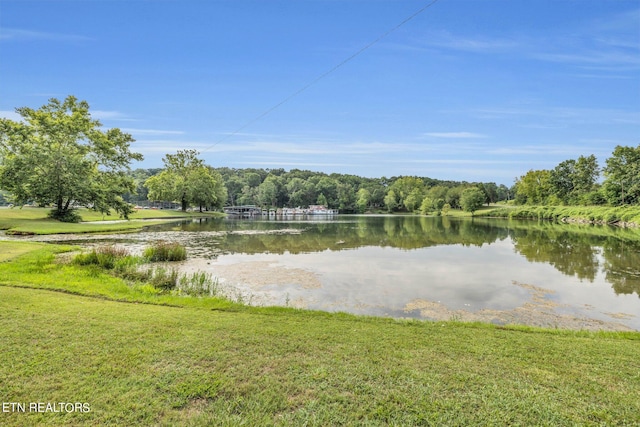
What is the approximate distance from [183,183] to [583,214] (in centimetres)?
7628

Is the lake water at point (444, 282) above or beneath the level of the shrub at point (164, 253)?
beneath

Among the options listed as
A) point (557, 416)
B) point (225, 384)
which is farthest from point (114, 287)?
point (557, 416)

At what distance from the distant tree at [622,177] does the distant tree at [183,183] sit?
7883cm

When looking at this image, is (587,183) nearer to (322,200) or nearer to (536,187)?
(536,187)

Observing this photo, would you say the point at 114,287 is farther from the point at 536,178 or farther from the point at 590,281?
the point at 536,178

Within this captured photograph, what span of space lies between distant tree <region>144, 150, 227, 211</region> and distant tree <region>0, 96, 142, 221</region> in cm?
3113

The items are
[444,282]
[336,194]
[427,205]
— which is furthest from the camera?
[336,194]

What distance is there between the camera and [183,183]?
66250 millimetres

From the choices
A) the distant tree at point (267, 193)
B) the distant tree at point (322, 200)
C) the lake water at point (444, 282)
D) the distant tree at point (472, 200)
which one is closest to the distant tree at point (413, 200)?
the distant tree at point (472, 200)

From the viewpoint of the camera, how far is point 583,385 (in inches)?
162

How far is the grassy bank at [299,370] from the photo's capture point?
3445 mm

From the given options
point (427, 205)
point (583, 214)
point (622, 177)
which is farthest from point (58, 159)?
point (427, 205)

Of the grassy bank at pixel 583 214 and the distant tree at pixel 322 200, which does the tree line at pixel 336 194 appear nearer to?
the distant tree at pixel 322 200

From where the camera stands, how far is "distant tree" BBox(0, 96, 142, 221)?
28.6 metres
